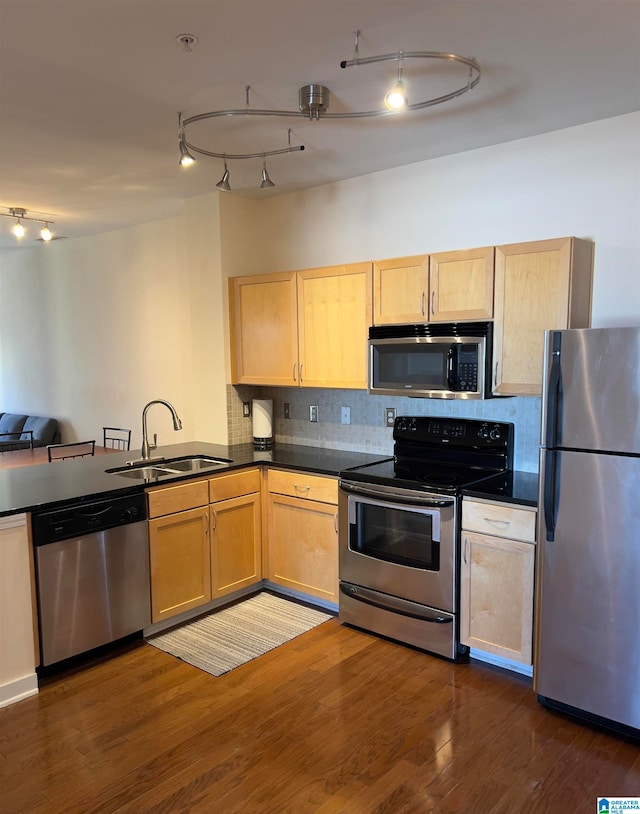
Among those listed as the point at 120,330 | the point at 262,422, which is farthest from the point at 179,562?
the point at 120,330

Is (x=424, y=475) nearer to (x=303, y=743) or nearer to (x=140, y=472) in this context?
(x=303, y=743)

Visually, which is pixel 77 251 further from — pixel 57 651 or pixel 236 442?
pixel 57 651

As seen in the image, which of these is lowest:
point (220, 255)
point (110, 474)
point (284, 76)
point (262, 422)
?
point (110, 474)

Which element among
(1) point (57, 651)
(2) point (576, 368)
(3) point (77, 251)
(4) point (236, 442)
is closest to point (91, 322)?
(3) point (77, 251)

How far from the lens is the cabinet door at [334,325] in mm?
3555

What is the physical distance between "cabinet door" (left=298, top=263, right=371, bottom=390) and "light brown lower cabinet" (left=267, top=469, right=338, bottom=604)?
646 mm

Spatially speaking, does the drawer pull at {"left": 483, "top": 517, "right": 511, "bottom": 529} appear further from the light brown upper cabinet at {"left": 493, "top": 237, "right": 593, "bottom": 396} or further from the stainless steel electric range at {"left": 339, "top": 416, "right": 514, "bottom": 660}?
the light brown upper cabinet at {"left": 493, "top": 237, "right": 593, "bottom": 396}

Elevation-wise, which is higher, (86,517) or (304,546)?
(86,517)

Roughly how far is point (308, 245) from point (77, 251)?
3.35 metres

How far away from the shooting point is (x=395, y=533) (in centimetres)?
316

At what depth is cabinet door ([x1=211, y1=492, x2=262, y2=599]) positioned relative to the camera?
3580 millimetres

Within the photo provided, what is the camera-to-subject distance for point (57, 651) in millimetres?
2863

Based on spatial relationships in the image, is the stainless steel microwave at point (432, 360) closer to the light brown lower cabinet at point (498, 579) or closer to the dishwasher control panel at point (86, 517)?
the light brown lower cabinet at point (498, 579)

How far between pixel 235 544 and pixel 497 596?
162 cm
